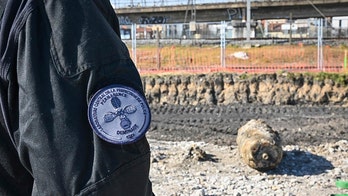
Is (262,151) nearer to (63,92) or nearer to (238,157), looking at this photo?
(238,157)

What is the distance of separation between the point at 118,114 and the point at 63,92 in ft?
0.35

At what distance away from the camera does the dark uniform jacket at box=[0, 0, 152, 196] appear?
0.95m

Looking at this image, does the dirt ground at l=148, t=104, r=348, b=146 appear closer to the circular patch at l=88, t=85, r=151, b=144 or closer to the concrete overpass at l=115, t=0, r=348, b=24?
the circular patch at l=88, t=85, r=151, b=144

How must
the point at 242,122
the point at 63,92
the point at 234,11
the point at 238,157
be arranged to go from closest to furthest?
the point at 63,92 < the point at 238,157 < the point at 242,122 < the point at 234,11

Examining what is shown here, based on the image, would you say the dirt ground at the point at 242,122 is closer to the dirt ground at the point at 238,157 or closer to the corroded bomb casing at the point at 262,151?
the dirt ground at the point at 238,157

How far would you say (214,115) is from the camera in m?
13.9

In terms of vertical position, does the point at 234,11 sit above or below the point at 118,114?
above

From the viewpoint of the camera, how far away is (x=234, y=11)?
41.7 meters

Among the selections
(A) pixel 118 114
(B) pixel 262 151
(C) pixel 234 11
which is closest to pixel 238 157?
(B) pixel 262 151

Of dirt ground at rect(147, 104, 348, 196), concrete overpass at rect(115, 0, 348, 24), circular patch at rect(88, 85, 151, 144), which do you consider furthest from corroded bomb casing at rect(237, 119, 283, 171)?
concrete overpass at rect(115, 0, 348, 24)

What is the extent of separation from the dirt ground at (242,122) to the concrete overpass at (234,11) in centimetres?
2357

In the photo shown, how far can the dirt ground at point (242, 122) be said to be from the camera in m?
10.7

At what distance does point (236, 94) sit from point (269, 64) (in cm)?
449

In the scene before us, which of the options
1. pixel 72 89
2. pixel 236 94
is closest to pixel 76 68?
pixel 72 89
